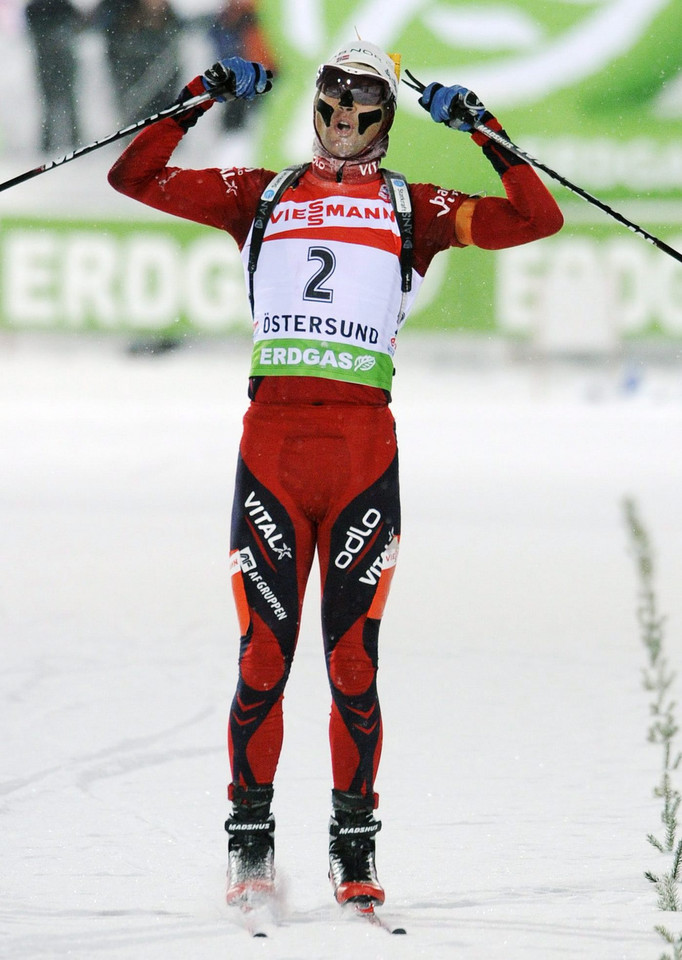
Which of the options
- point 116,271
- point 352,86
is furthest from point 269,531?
point 116,271

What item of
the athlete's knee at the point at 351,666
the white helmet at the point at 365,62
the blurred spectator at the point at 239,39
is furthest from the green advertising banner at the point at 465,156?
the athlete's knee at the point at 351,666

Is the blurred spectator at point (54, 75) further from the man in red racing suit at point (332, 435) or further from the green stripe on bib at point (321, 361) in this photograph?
the green stripe on bib at point (321, 361)

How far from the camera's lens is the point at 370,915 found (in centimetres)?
349

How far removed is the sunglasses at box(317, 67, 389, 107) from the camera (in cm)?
386

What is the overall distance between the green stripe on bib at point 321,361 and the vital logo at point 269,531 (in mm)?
365

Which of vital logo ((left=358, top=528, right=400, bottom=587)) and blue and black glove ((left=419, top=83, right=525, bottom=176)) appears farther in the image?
blue and black glove ((left=419, top=83, right=525, bottom=176))

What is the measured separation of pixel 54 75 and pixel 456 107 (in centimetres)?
1335

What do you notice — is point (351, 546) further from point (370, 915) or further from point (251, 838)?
point (370, 915)

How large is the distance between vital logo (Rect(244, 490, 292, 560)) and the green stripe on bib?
37 centimetres

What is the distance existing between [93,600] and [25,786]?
3107 millimetres

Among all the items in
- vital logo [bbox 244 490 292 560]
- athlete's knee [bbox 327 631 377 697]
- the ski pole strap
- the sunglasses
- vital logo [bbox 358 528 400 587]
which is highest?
the sunglasses

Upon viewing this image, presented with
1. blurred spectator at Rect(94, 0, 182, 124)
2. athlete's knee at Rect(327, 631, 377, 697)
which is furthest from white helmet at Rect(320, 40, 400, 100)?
blurred spectator at Rect(94, 0, 182, 124)

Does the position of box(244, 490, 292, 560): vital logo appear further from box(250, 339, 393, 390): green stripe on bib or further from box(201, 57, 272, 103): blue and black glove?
box(201, 57, 272, 103): blue and black glove

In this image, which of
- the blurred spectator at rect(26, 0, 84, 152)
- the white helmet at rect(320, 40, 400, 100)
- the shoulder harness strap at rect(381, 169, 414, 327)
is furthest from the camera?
the blurred spectator at rect(26, 0, 84, 152)
